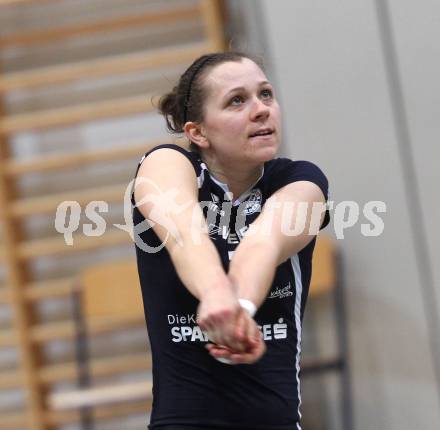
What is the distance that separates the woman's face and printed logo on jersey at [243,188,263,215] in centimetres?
7

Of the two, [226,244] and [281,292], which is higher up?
[226,244]

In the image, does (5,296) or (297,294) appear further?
(5,296)

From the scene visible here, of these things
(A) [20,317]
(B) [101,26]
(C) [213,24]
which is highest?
(B) [101,26]

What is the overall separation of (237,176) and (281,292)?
0.25 metres

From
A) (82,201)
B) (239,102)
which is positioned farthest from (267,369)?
(82,201)

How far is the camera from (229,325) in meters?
1.31

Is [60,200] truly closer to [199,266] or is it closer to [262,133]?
[262,133]

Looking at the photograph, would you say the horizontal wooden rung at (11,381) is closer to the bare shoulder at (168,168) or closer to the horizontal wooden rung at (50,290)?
the horizontal wooden rung at (50,290)

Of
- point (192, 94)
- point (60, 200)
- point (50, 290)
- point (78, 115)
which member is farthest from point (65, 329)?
point (192, 94)

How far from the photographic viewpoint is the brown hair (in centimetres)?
180

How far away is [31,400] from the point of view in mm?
4133

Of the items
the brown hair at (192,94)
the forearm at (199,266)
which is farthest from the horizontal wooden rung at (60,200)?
the forearm at (199,266)

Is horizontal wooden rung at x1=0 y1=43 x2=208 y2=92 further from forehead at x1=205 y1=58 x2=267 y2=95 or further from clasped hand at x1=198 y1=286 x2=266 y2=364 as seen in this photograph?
clasped hand at x1=198 y1=286 x2=266 y2=364

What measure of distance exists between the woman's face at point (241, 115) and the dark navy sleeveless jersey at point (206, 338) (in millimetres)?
65
